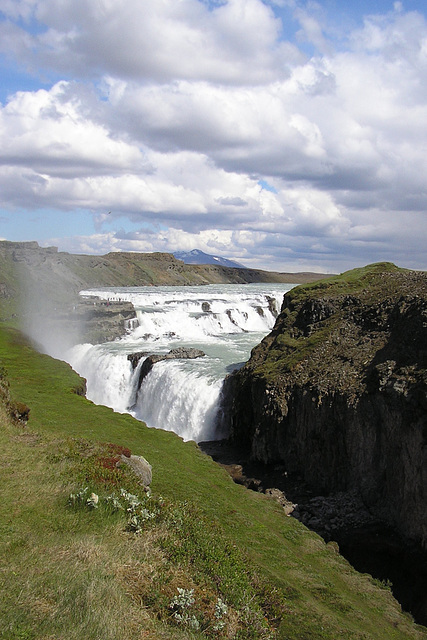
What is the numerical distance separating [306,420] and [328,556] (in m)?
11.8

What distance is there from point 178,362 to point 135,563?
37.7 m

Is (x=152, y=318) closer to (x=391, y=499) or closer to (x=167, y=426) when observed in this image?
(x=167, y=426)

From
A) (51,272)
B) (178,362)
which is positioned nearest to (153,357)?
(178,362)

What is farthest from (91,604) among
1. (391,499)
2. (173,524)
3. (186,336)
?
(186,336)

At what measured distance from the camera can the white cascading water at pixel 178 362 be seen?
41.0 meters

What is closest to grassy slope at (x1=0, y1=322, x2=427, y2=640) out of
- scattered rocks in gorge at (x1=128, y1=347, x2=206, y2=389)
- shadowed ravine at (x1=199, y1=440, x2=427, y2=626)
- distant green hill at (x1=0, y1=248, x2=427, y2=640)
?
distant green hill at (x1=0, y1=248, x2=427, y2=640)

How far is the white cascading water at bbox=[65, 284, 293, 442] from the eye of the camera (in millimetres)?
40969

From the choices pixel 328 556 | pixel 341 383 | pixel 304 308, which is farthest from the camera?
pixel 304 308

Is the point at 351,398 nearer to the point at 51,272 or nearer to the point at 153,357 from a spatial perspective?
the point at 153,357

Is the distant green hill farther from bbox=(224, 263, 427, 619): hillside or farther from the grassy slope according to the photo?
bbox=(224, 263, 427, 619): hillside

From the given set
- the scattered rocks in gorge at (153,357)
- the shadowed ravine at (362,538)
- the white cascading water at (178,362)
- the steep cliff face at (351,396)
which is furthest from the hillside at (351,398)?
the scattered rocks in gorge at (153,357)

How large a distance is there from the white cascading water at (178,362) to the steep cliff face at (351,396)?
3.49m

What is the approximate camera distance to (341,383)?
1112 inches

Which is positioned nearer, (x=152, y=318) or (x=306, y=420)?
(x=306, y=420)
